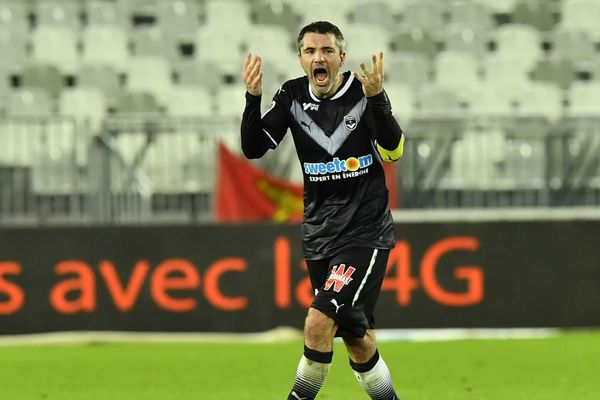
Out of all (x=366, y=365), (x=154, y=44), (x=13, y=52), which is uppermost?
(x=154, y=44)

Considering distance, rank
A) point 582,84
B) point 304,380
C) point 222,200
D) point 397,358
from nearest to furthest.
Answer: point 304,380
point 397,358
point 222,200
point 582,84

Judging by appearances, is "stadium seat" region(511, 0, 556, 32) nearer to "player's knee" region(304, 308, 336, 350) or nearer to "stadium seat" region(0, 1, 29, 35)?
"stadium seat" region(0, 1, 29, 35)

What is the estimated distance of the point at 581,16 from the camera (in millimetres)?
18484

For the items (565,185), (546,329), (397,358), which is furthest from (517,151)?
(397,358)

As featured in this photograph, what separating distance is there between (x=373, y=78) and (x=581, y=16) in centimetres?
1321

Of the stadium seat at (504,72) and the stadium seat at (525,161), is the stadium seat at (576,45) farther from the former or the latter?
the stadium seat at (525,161)

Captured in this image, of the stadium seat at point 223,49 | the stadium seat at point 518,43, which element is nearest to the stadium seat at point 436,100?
the stadium seat at point 518,43

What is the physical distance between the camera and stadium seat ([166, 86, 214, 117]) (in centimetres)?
1655

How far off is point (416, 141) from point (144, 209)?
10.2 ft

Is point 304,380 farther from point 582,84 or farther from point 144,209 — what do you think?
point 582,84

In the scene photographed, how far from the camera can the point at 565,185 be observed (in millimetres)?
13656

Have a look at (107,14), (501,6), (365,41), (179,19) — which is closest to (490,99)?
(365,41)

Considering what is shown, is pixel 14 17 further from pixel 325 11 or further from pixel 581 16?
pixel 581 16

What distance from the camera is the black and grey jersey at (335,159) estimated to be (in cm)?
644
